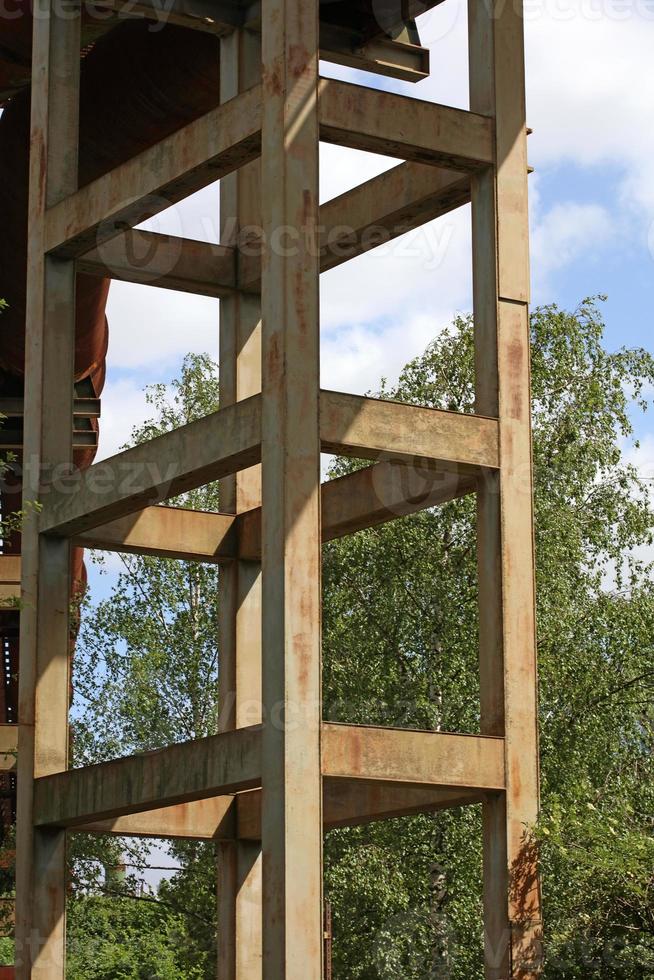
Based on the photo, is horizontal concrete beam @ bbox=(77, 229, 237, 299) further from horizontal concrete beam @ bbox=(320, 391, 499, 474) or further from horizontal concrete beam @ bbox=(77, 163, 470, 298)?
horizontal concrete beam @ bbox=(320, 391, 499, 474)

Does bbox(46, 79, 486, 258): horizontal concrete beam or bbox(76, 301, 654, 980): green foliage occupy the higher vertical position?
bbox(46, 79, 486, 258): horizontal concrete beam

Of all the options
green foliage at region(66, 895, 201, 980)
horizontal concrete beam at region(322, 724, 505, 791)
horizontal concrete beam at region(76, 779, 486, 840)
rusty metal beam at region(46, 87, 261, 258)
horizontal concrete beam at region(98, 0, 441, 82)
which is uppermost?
horizontal concrete beam at region(98, 0, 441, 82)

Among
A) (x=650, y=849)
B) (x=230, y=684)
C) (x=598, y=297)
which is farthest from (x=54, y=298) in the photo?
(x=598, y=297)

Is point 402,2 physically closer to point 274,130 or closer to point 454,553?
point 274,130

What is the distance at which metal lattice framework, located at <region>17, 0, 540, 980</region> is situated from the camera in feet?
45.6

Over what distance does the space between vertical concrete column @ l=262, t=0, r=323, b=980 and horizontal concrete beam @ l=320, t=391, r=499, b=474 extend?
0.27 m

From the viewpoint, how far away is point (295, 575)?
544 inches

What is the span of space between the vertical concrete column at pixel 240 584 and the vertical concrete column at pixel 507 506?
2.71 metres

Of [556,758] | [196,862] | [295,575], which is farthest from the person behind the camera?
[196,862]

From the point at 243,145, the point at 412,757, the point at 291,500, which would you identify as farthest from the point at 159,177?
the point at 412,757

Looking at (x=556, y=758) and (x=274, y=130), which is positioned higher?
(x=274, y=130)

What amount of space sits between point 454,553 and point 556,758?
11.9 ft

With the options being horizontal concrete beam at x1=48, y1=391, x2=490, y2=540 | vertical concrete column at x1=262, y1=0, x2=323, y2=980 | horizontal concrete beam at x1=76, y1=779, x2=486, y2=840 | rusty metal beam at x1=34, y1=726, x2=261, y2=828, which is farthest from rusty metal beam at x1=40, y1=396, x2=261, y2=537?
horizontal concrete beam at x1=76, y1=779, x2=486, y2=840

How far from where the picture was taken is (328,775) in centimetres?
1370
